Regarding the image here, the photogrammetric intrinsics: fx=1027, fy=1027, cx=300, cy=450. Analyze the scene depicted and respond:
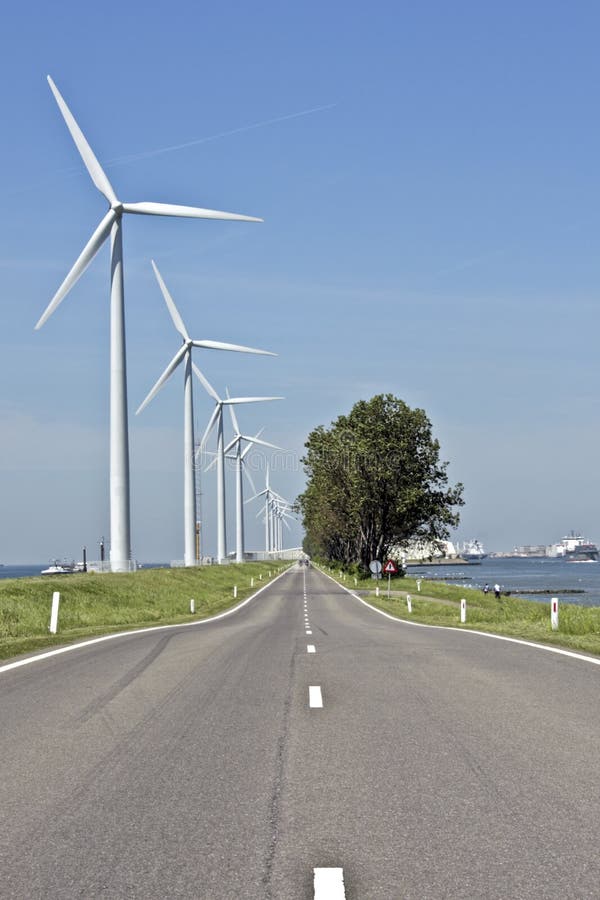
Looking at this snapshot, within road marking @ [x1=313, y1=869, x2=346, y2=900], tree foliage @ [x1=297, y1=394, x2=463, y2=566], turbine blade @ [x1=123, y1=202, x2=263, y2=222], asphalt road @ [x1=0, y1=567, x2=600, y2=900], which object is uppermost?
turbine blade @ [x1=123, y1=202, x2=263, y2=222]

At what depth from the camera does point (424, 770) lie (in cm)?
782

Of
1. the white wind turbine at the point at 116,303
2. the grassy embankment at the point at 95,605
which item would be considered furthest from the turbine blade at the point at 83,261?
the grassy embankment at the point at 95,605

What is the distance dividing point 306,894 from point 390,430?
81.5m

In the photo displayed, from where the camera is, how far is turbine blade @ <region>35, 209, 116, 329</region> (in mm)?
44344

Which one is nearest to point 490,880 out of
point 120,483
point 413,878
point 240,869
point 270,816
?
point 413,878

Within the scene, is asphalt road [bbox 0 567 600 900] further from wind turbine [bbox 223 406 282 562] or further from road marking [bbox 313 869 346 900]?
wind turbine [bbox 223 406 282 562]

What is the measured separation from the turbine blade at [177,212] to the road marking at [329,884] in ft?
145

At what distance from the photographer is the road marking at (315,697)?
453 inches

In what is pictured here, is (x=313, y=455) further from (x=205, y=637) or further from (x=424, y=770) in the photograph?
(x=424, y=770)

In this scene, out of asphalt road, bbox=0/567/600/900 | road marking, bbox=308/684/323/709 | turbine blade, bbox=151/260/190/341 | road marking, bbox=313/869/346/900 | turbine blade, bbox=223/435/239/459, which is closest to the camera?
road marking, bbox=313/869/346/900

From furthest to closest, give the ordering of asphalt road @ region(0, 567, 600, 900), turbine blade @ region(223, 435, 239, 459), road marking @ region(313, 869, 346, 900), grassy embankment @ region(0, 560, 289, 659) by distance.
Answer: turbine blade @ region(223, 435, 239, 459), grassy embankment @ region(0, 560, 289, 659), asphalt road @ region(0, 567, 600, 900), road marking @ region(313, 869, 346, 900)

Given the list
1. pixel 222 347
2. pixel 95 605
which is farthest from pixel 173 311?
pixel 95 605

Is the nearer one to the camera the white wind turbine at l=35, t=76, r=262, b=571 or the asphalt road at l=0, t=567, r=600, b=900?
the asphalt road at l=0, t=567, r=600, b=900

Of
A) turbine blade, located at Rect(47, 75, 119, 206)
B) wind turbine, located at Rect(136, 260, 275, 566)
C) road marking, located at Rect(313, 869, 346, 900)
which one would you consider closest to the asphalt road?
road marking, located at Rect(313, 869, 346, 900)
